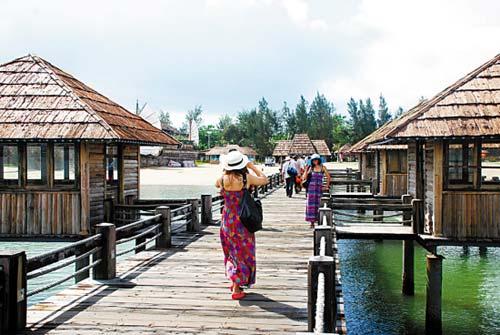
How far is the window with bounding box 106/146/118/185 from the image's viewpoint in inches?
567

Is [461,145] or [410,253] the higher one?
[461,145]

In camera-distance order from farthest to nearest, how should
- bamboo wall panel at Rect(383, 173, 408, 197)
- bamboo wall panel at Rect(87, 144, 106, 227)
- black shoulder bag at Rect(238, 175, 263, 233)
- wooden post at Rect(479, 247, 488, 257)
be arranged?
bamboo wall panel at Rect(383, 173, 408, 197)
wooden post at Rect(479, 247, 488, 257)
bamboo wall panel at Rect(87, 144, 106, 227)
black shoulder bag at Rect(238, 175, 263, 233)

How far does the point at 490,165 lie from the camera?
530 inches

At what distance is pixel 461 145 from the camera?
12602mm

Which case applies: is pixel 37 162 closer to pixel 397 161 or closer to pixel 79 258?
pixel 79 258

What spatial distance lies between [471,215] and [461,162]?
120 centimetres

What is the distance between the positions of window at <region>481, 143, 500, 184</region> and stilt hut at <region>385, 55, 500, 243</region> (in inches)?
1.2

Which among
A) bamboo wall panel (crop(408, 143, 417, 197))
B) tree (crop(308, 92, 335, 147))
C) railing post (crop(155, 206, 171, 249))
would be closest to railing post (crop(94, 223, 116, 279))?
railing post (crop(155, 206, 171, 249))

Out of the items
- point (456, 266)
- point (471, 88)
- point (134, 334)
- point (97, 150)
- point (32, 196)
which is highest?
point (471, 88)

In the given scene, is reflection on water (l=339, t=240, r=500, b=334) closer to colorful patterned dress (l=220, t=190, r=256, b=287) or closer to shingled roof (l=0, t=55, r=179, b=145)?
colorful patterned dress (l=220, t=190, r=256, b=287)

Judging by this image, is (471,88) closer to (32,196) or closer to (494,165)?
(494,165)

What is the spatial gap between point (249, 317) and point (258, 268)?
2.87 m

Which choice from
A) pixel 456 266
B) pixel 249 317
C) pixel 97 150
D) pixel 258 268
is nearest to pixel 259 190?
pixel 456 266

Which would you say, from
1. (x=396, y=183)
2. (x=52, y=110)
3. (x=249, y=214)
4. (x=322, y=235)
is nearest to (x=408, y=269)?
(x=322, y=235)
